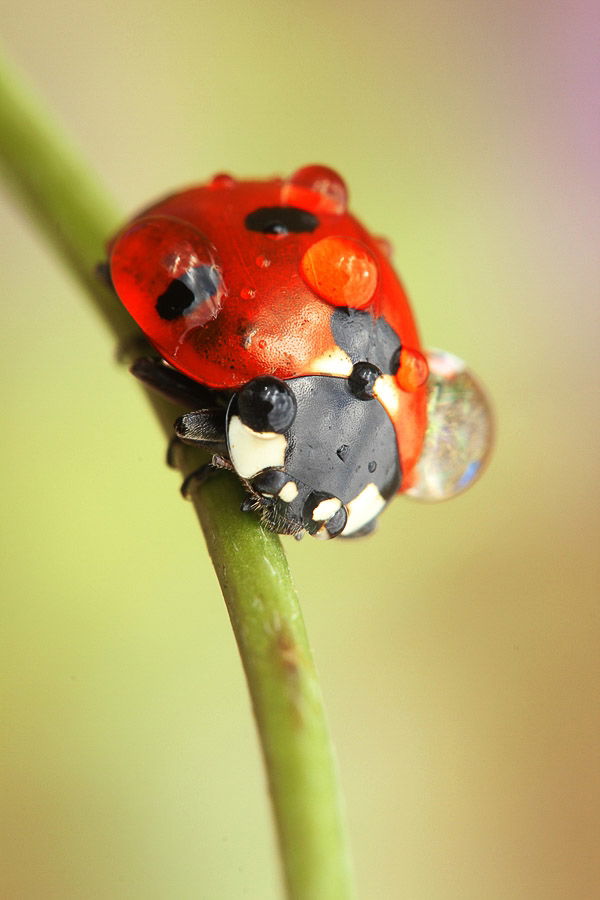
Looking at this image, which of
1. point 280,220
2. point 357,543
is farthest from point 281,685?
point 357,543

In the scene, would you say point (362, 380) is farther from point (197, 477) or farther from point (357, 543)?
point (357, 543)

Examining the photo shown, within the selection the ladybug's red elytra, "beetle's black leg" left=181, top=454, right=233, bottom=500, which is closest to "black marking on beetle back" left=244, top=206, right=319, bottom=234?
the ladybug's red elytra

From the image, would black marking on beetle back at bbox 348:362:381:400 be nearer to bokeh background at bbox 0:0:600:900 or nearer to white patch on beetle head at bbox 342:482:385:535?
white patch on beetle head at bbox 342:482:385:535

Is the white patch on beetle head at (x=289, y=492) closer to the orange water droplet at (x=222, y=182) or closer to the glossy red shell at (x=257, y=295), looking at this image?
the glossy red shell at (x=257, y=295)

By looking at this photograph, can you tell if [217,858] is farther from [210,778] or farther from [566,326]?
[566,326]

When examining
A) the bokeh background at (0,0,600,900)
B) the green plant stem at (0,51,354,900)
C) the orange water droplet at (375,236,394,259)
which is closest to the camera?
the green plant stem at (0,51,354,900)

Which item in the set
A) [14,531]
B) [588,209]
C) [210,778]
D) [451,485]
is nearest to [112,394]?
[14,531]
